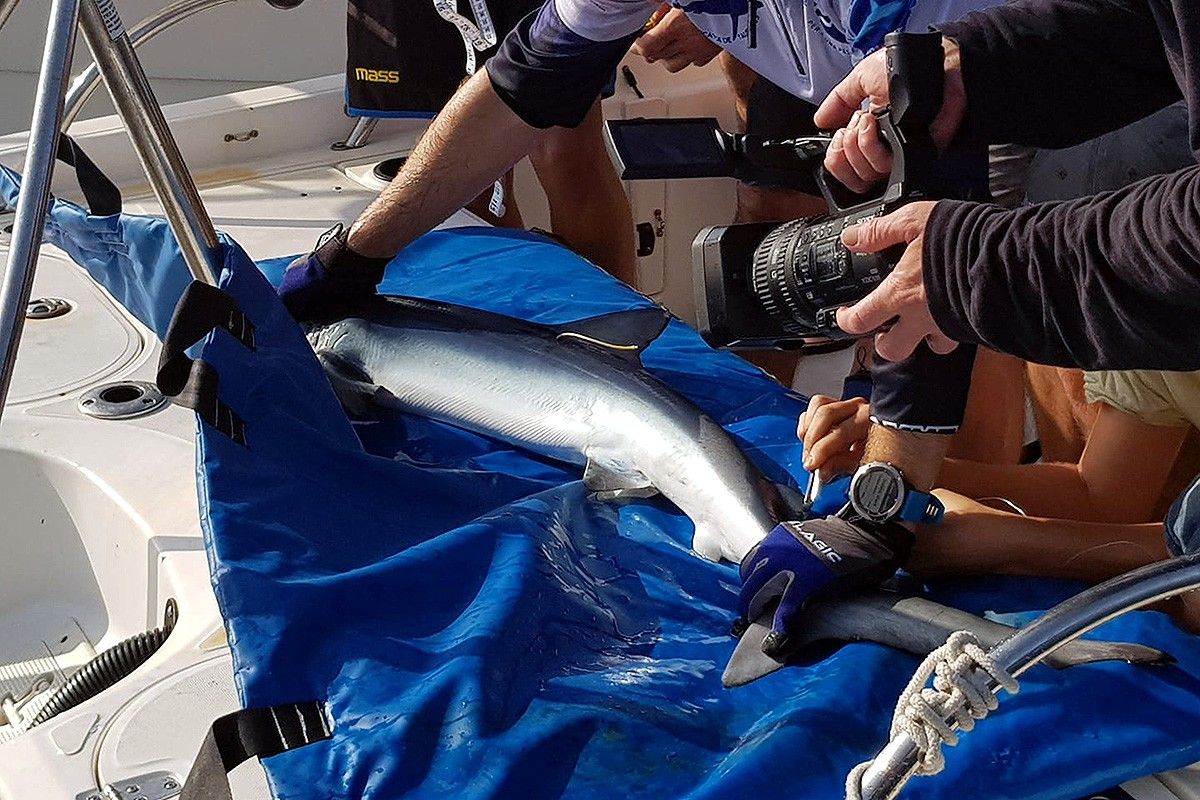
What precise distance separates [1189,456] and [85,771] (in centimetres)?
164

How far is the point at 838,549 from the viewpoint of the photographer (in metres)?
1.55

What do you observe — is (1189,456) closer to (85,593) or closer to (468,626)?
(468,626)

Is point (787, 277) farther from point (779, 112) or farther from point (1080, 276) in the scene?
point (779, 112)

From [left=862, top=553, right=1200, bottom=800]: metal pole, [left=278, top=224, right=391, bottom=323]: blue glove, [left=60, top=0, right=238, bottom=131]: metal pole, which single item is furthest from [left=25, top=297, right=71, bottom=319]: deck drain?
[left=862, top=553, right=1200, bottom=800]: metal pole

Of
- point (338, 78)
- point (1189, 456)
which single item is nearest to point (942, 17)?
point (1189, 456)

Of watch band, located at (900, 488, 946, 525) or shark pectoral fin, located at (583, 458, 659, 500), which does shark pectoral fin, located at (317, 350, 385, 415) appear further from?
watch band, located at (900, 488, 946, 525)

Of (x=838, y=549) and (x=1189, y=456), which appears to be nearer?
(x=838, y=549)

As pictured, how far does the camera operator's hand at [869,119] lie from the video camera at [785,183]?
21 millimetres

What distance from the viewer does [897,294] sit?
133cm

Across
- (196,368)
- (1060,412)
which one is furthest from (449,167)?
(1060,412)

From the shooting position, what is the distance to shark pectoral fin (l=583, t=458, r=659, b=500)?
188cm

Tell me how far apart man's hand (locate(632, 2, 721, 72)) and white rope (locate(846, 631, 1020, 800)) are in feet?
6.96

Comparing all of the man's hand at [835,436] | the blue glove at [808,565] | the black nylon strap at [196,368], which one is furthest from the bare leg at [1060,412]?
the black nylon strap at [196,368]

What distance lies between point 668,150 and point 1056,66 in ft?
1.55
